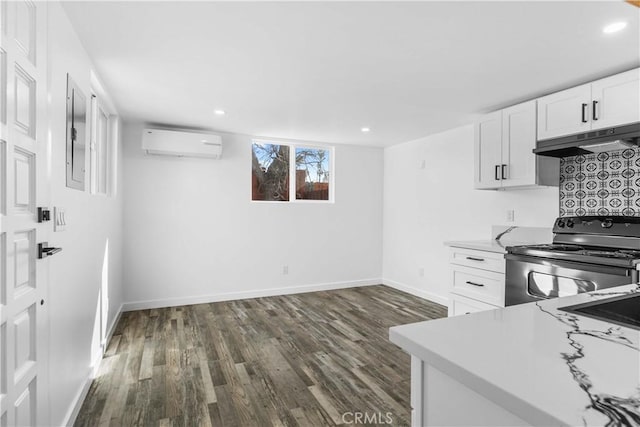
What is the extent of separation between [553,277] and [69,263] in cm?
307

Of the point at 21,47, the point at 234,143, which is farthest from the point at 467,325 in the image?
the point at 234,143

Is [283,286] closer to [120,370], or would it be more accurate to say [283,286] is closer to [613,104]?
[120,370]

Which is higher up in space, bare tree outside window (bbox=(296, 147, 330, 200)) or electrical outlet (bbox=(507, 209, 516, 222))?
bare tree outside window (bbox=(296, 147, 330, 200))

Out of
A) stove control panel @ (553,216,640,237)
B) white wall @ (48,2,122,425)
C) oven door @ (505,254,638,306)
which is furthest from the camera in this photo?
stove control panel @ (553,216,640,237)

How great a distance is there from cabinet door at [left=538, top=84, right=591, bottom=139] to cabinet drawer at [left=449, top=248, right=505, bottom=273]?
1074 millimetres

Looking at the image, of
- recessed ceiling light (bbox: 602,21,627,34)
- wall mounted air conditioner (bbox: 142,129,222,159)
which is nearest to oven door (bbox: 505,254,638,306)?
recessed ceiling light (bbox: 602,21,627,34)

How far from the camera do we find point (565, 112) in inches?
106

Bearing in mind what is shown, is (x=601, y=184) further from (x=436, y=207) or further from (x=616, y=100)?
(x=436, y=207)

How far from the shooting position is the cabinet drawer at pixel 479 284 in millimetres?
2879

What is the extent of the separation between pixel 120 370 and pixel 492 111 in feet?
13.1

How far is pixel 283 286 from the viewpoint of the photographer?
16.3 feet

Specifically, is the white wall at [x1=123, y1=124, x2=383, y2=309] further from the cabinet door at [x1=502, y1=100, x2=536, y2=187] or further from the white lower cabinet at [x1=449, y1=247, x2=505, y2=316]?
the cabinet door at [x1=502, y1=100, x2=536, y2=187]

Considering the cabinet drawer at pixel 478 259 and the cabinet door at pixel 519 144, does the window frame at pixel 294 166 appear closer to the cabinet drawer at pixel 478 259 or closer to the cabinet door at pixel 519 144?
the cabinet drawer at pixel 478 259

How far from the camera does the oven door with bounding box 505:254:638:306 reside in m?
2.13
